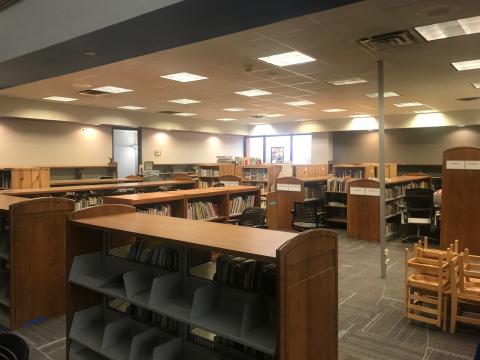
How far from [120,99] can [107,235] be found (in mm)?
6686

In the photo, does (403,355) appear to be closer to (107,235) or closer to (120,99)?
(107,235)

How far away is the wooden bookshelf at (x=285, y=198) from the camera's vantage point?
848 centimetres

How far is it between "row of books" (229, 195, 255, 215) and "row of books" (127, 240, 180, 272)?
321 centimetres

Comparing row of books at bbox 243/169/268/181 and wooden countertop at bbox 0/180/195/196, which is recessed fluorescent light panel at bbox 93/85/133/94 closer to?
wooden countertop at bbox 0/180/195/196

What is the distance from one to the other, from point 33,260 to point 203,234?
2.33 m

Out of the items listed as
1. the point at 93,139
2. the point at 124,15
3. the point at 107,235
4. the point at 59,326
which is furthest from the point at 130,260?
the point at 93,139

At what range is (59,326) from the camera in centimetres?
383

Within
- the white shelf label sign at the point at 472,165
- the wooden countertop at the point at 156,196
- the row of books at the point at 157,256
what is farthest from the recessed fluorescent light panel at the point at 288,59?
the row of books at the point at 157,256

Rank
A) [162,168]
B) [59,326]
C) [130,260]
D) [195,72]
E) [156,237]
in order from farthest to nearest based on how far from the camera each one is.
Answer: [162,168], [195,72], [59,326], [130,260], [156,237]

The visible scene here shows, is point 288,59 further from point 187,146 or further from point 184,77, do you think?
point 187,146

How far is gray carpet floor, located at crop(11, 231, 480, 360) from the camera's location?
3.28 metres

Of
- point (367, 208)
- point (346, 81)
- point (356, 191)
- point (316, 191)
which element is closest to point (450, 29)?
point (346, 81)

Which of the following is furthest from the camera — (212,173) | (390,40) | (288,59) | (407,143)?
(407,143)

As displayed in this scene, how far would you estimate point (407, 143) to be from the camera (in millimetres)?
12422
